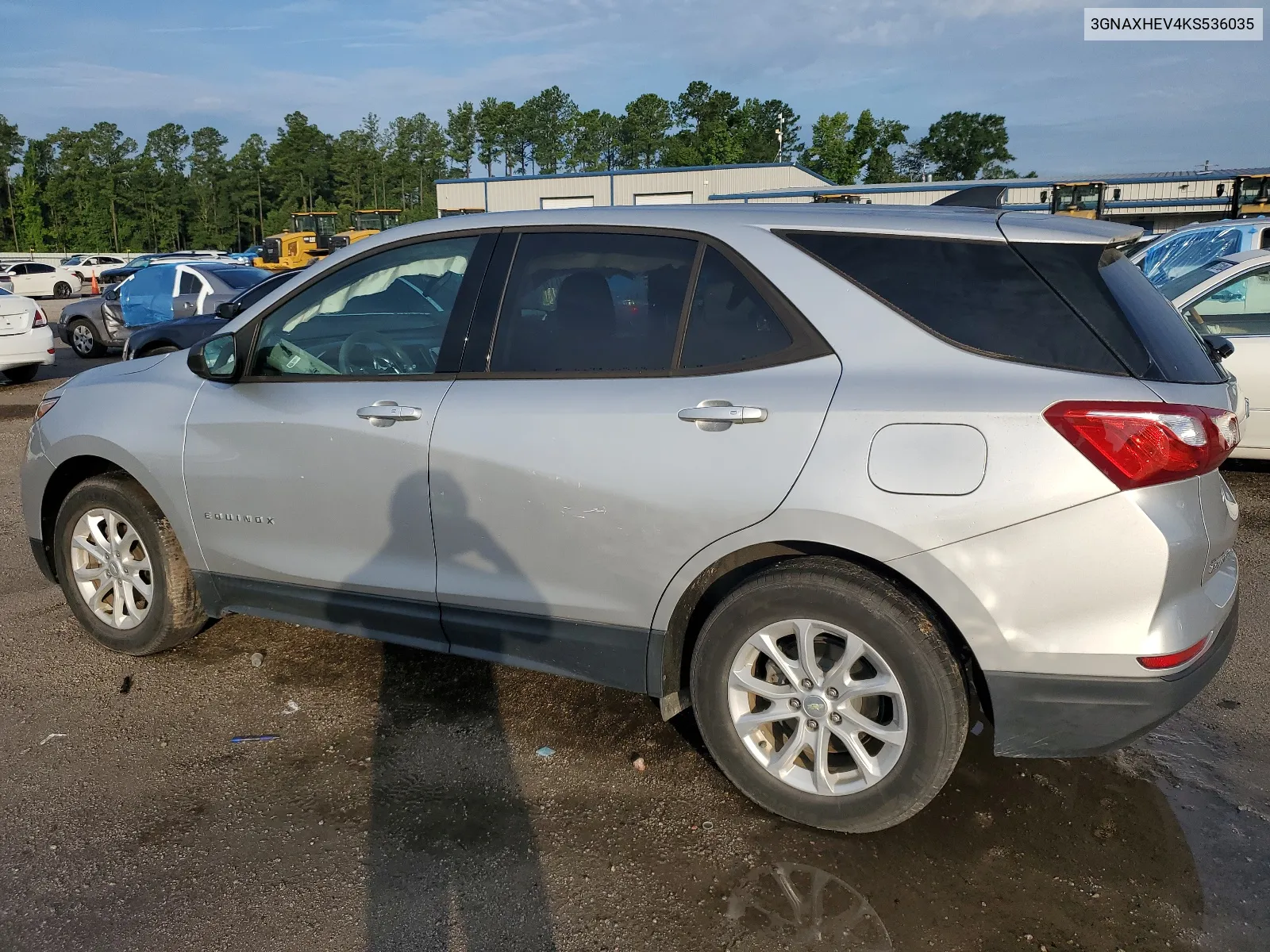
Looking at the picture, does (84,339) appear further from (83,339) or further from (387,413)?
(387,413)

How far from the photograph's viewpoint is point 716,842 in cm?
294

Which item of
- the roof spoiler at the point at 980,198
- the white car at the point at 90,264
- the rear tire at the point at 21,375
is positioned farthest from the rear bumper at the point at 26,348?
the white car at the point at 90,264

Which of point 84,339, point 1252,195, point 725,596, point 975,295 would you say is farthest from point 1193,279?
point 1252,195

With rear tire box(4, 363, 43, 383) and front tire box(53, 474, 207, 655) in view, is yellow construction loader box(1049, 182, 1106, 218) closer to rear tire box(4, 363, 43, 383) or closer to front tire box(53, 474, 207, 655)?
rear tire box(4, 363, 43, 383)

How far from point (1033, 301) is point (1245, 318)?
5.22 m

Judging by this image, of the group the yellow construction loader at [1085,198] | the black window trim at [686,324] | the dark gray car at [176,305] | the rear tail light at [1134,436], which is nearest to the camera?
the rear tail light at [1134,436]

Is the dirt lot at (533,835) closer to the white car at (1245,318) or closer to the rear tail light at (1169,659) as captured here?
the rear tail light at (1169,659)

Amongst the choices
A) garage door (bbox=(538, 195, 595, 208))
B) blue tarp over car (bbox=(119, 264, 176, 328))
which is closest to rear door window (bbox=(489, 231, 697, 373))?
blue tarp over car (bbox=(119, 264, 176, 328))

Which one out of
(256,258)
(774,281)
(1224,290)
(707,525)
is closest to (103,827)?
(707,525)

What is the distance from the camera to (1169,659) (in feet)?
8.32

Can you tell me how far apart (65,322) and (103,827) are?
16686mm

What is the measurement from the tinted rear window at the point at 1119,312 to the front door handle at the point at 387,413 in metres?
2.00

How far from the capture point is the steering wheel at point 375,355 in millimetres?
3576

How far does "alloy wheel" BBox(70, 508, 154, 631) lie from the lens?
4172mm
